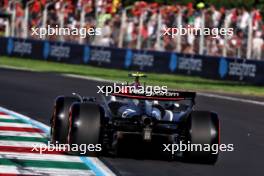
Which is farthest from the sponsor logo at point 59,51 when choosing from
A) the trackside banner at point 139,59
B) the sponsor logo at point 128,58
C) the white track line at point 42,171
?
the white track line at point 42,171

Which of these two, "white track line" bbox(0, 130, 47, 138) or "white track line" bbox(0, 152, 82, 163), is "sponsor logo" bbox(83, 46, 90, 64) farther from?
"white track line" bbox(0, 152, 82, 163)

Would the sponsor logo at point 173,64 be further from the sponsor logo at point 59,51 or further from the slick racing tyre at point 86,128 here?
the slick racing tyre at point 86,128

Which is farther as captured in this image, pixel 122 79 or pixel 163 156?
pixel 122 79

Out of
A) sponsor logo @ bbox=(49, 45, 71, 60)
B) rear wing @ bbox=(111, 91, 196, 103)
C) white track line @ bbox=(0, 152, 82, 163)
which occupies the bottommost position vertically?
white track line @ bbox=(0, 152, 82, 163)

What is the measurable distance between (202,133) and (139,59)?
20.4 m

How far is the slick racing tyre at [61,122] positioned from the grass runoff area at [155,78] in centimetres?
1420

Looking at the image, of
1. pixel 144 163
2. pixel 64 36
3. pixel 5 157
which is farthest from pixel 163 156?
pixel 64 36

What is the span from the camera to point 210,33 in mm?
27875

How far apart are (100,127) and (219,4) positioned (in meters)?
21.5

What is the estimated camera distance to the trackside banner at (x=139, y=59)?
1095 inches

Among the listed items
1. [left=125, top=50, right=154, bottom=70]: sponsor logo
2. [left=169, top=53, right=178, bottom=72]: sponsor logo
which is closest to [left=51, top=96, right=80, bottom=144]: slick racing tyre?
[left=169, top=53, right=178, bottom=72]: sponsor logo

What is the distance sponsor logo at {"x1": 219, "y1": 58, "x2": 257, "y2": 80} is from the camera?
90.2 ft

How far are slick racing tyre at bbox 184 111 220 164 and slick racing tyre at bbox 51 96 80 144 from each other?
1724mm

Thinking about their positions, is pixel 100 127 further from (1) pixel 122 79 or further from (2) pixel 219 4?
(2) pixel 219 4
